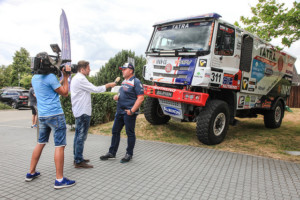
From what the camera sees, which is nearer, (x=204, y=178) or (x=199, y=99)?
(x=204, y=178)

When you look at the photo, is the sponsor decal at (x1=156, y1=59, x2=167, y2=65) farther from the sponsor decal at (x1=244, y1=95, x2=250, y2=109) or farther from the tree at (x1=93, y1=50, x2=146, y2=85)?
the tree at (x1=93, y1=50, x2=146, y2=85)

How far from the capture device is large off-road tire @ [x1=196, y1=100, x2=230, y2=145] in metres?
6.24

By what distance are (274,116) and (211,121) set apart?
4509mm

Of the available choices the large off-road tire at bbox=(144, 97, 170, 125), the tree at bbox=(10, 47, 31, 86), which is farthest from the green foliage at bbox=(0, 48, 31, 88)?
the large off-road tire at bbox=(144, 97, 170, 125)

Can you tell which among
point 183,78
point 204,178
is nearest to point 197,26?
point 183,78

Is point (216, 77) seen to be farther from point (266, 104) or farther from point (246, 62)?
point (266, 104)

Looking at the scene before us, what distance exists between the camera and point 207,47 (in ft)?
20.0

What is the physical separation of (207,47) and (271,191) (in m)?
3.62

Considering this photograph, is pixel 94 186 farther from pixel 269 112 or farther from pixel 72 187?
pixel 269 112

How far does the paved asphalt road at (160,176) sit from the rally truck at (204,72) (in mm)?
1152

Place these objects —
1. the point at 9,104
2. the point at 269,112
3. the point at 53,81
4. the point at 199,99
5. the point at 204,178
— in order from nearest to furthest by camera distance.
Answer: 1. the point at 53,81
2. the point at 204,178
3. the point at 199,99
4. the point at 269,112
5. the point at 9,104

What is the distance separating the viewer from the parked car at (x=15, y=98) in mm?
19375

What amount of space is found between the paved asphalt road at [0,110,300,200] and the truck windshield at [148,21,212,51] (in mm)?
2724

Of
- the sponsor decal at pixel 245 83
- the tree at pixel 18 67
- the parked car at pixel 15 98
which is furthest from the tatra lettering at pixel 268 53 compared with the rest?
the tree at pixel 18 67
